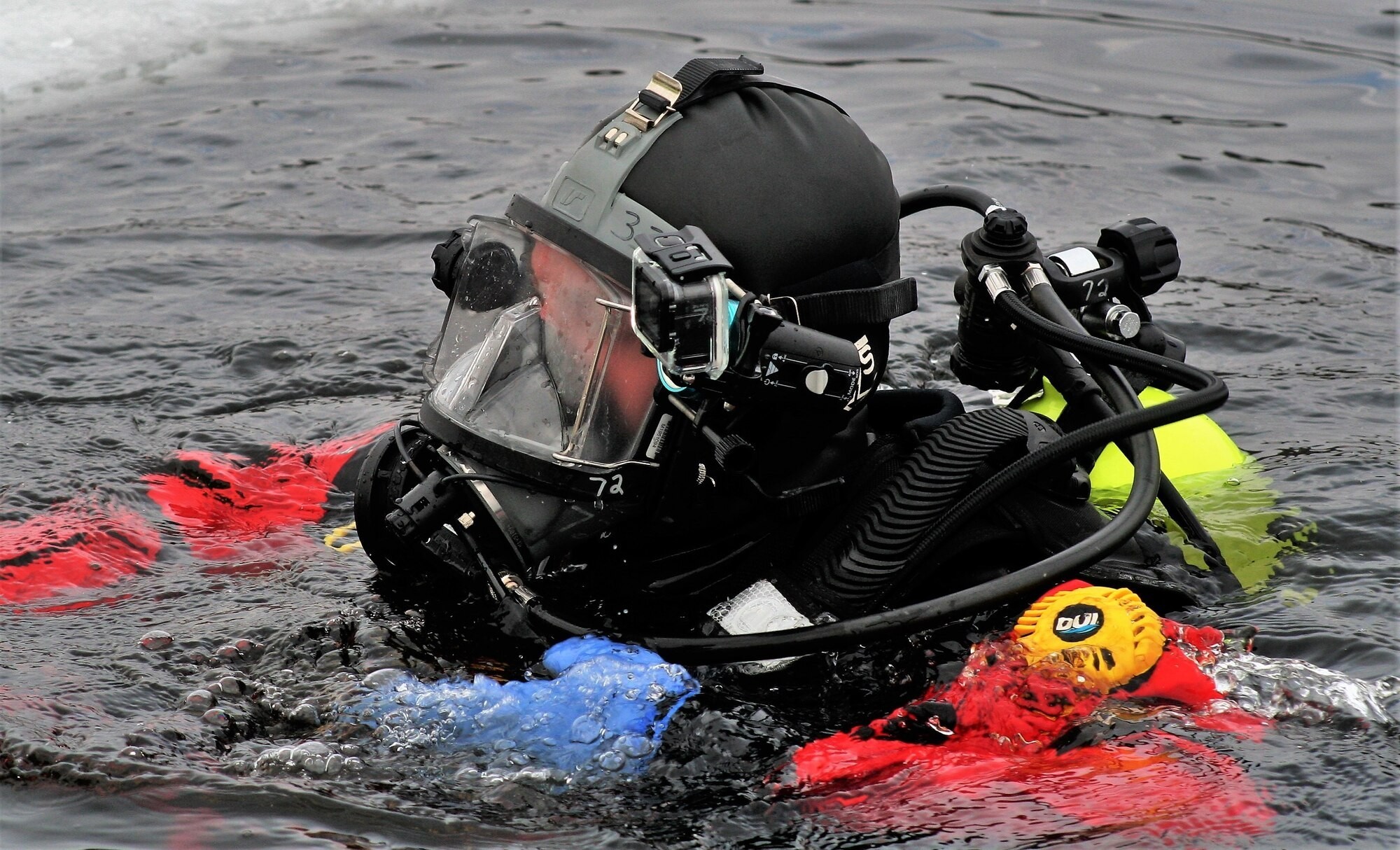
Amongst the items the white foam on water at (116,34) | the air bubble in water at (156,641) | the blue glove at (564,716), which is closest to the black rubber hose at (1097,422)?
the blue glove at (564,716)

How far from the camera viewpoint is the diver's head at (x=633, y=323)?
2609 mm

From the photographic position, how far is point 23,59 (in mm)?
7910

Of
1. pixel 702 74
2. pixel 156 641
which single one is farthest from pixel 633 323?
pixel 156 641

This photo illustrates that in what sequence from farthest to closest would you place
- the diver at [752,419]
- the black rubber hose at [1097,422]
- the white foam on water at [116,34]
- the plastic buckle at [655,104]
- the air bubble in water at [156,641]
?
the white foam on water at [116,34] → the air bubble in water at [156,641] → the plastic buckle at [655,104] → the diver at [752,419] → the black rubber hose at [1097,422]

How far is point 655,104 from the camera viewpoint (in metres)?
2.74

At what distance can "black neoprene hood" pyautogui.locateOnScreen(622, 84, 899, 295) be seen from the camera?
262 cm

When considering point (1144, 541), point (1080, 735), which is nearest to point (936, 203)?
point (1144, 541)

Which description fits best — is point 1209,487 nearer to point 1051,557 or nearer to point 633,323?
point 1051,557

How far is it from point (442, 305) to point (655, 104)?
10.3ft

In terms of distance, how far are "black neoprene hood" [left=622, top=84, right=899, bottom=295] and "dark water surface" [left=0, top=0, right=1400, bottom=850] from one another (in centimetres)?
89

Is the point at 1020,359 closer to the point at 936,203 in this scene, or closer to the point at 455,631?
the point at 936,203

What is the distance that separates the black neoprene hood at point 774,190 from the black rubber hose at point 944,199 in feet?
1.05

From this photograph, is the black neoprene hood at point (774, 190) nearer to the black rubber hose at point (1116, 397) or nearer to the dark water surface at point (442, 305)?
the black rubber hose at point (1116, 397)

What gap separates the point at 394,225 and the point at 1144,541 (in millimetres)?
4350
